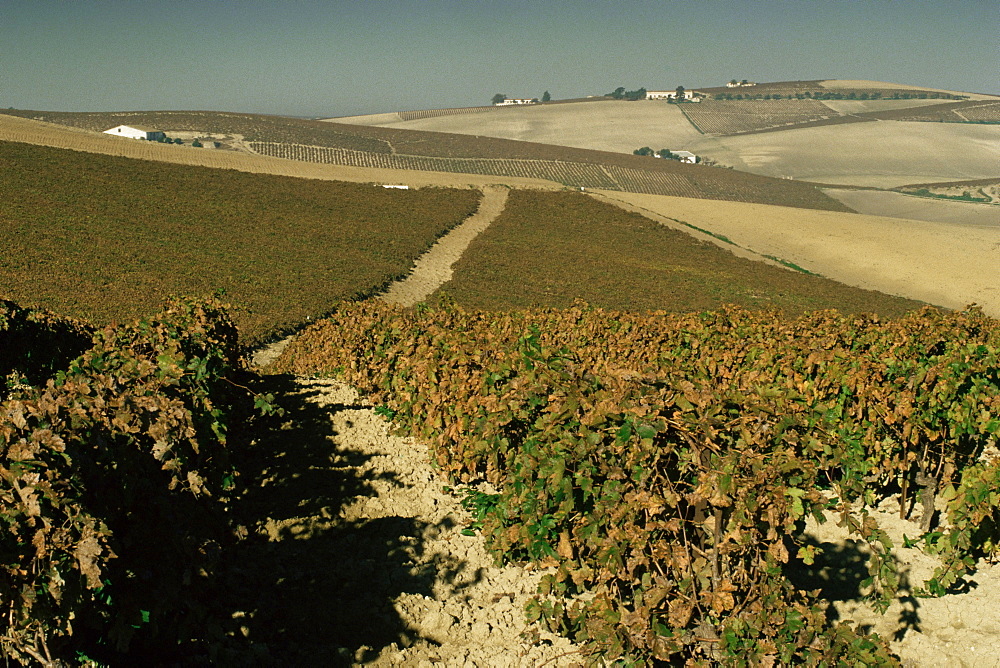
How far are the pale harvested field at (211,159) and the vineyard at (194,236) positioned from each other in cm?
651

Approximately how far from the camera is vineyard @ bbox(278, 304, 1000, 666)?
15.9 feet

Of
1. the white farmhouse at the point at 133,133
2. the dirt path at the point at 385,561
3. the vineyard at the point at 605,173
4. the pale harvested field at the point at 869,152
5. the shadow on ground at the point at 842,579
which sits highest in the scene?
the pale harvested field at the point at 869,152

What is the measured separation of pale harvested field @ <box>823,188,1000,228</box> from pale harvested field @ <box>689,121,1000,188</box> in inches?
808

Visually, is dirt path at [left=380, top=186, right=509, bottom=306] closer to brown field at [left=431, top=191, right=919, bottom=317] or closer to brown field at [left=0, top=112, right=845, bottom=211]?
brown field at [left=431, top=191, right=919, bottom=317]

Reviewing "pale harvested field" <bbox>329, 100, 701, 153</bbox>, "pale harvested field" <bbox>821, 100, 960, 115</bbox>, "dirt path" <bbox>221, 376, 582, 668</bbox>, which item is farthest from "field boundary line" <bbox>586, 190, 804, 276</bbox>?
"pale harvested field" <bbox>821, 100, 960, 115</bbox>

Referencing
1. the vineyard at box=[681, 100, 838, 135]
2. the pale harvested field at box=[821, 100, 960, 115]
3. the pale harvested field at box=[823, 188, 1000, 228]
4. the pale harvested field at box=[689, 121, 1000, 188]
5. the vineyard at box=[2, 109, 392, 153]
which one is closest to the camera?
the pale harvested field at box=[823, 188, 1000, 228]

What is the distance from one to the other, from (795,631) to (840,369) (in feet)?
20.9

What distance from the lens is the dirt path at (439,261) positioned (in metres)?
31.7

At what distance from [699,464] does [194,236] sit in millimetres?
36314

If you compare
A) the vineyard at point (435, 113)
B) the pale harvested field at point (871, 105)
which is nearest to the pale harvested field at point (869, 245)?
the vineyard at point (435, 113)

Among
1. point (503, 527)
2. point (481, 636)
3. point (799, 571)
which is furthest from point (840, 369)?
point (481, 636)

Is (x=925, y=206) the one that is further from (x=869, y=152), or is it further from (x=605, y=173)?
(x=869, y=152)

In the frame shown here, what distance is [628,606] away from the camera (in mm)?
5441

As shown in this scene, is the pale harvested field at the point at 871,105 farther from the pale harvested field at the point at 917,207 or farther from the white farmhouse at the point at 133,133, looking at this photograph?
the white farmhouse at the point at 133,133
